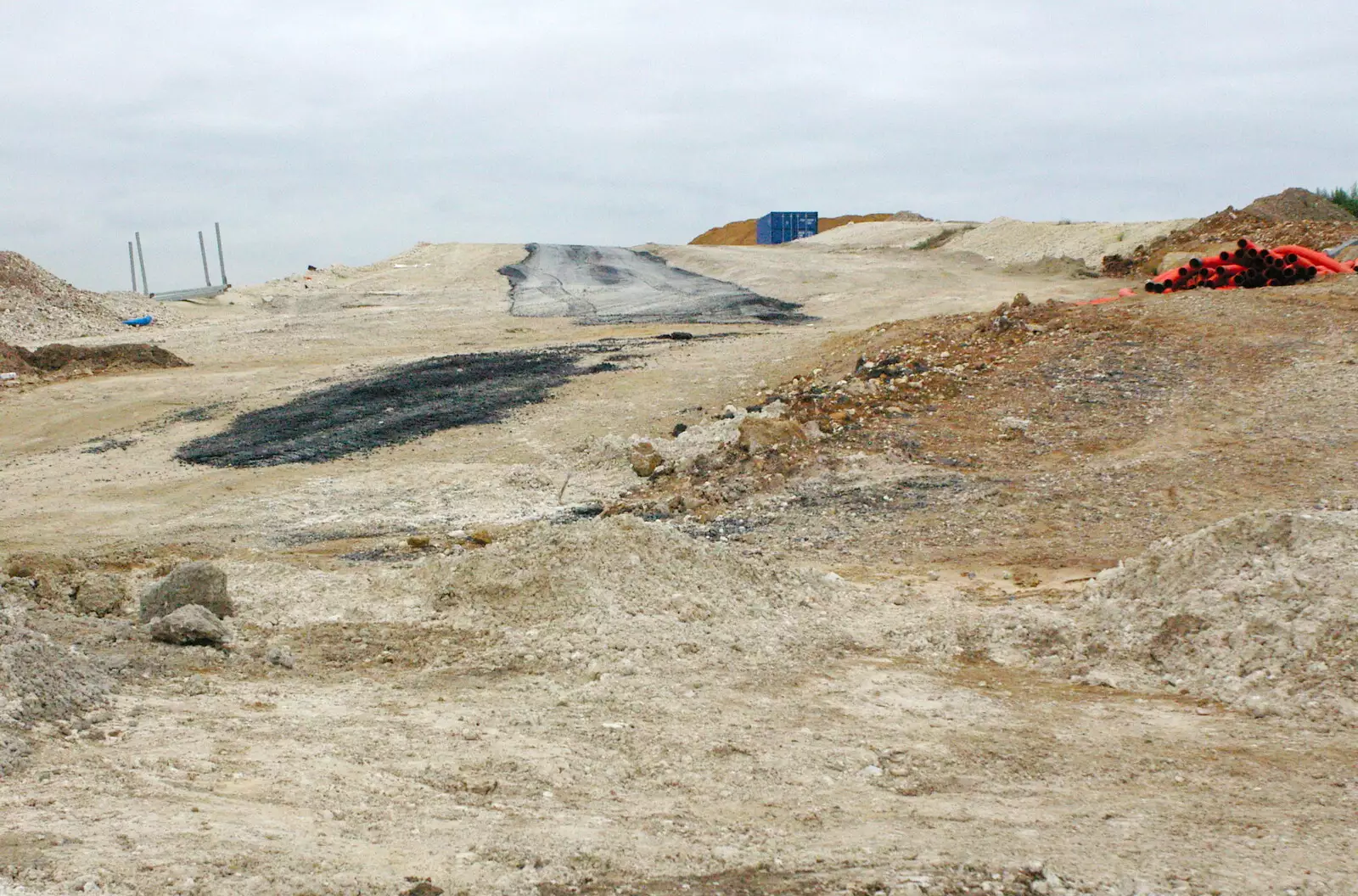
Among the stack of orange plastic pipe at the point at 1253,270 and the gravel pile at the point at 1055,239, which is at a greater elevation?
the gravel pile at the point at 1055,239

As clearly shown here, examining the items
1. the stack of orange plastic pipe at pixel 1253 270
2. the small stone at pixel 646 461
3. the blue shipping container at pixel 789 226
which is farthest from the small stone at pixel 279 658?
the blue shipping container at pixel 789 226

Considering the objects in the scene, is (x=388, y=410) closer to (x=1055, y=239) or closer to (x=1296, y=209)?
(x=1296, y=209)

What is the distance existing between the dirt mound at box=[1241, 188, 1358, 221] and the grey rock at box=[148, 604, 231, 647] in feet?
75.9

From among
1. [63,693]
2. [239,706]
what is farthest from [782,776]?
[63,693]

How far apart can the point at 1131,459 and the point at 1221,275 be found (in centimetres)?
700

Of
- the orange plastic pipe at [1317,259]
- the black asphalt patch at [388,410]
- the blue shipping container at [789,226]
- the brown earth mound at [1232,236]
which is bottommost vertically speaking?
the black asphalt patch at [388,410]

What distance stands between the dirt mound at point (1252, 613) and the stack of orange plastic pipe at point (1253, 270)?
10.2 meters

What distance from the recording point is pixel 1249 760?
502 cm

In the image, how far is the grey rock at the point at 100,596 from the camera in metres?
7.66

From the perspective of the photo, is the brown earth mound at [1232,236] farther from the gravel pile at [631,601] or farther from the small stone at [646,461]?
the gravel pile at [631,601]

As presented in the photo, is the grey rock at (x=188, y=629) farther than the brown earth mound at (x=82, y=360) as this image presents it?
No

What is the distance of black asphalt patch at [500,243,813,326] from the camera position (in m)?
23.5

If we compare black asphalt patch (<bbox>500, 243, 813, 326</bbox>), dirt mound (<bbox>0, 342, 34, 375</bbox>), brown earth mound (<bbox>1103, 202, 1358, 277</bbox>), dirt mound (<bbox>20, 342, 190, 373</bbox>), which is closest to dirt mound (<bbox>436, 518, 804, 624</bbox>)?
black asphalt patch (<bbox>500, 243, 813, 326</bbox>)

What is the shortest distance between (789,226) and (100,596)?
152ft
